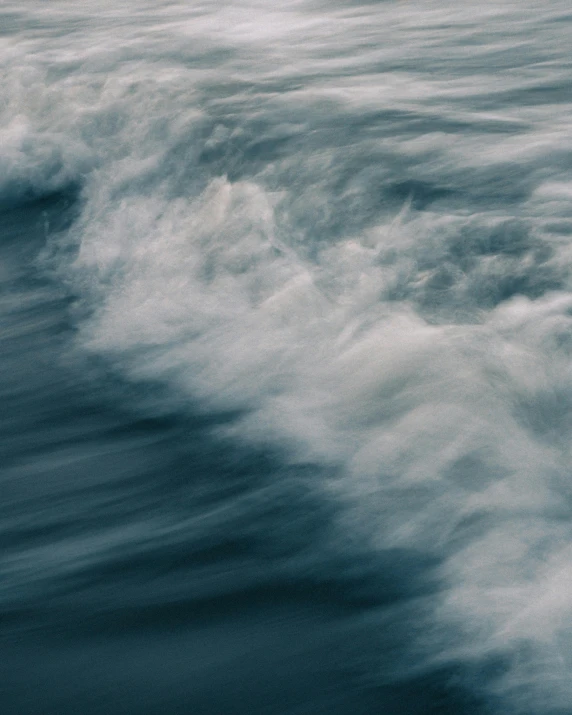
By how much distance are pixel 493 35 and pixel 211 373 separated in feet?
13.6

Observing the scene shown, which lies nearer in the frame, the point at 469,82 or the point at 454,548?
the point at 454,548

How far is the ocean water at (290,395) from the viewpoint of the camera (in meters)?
2.29

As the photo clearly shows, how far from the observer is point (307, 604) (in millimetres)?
2438

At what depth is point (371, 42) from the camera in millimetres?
6750

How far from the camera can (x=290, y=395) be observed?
324 cm

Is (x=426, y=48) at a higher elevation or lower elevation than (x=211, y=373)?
higher

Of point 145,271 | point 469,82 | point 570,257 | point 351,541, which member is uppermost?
point 469,82

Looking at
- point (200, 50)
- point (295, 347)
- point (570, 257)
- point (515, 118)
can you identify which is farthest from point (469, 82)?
point (295, 347)

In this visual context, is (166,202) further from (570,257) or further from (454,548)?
(454,548)

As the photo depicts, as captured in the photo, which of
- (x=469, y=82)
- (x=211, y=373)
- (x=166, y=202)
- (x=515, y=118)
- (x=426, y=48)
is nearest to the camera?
(x=211, y=373)

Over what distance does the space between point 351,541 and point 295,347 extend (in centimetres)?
101

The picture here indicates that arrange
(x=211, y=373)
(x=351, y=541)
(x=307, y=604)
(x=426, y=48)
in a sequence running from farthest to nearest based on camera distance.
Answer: (x=426, y=48) → (x=211, y=373) → (x=351, y=541) → (x=307, y=604)

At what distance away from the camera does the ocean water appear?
2291mm

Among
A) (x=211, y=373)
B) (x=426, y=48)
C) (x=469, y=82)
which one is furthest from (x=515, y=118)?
(x=211, y=373)
